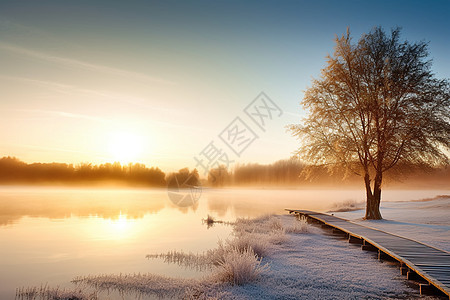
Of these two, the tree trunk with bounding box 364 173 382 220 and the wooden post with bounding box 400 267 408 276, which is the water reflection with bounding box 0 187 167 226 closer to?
the tree trunk with bounding box 364 173 382 220

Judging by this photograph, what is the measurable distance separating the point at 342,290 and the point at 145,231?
16.5 m

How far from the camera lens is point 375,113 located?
2256 centimetres

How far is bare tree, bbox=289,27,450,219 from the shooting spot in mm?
21406

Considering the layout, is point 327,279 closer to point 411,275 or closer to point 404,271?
point 411,275

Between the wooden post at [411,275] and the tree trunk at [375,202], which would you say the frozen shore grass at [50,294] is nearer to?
the wooden post at [411,275]

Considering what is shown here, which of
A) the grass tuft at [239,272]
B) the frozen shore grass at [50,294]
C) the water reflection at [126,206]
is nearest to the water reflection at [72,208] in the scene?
the water reflection at [126,206]

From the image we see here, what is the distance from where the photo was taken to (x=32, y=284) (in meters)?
9.76

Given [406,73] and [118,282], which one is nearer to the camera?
[118,282]

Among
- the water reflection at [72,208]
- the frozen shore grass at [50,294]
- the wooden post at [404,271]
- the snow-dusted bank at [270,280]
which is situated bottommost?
the water reflection at [72,208]

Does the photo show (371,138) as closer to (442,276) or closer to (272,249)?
(272,249)

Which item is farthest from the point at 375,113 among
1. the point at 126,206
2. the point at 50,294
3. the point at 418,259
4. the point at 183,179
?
the point at 183,179

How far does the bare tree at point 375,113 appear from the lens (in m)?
21.4

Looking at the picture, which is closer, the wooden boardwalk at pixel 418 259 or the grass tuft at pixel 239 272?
the wooden boardwalk at pixel 418 259

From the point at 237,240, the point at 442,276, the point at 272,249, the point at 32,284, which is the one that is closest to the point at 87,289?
the point at 32,284
